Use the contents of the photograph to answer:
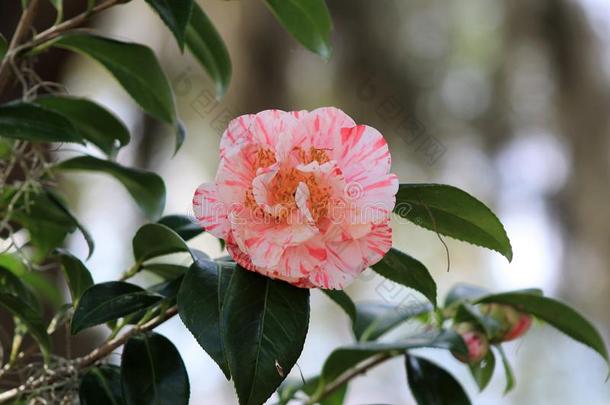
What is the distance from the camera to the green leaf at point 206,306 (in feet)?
1.52

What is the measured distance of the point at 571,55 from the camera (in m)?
3.45

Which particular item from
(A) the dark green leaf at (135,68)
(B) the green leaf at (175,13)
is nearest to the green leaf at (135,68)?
(A) the dark green leaf at (135,68)

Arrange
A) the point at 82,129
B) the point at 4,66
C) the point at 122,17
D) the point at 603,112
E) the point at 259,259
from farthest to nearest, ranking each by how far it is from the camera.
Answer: the point at 603,112
the point at 122,17
the point at 82,129
the point at 4,66
the point at 259,259

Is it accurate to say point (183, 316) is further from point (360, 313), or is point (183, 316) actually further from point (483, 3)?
point (483, 3)

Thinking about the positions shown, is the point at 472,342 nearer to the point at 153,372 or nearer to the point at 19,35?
the point at 153,372

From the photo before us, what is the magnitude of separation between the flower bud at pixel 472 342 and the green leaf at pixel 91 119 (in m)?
0.38

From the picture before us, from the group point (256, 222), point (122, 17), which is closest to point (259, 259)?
point (256, 222)

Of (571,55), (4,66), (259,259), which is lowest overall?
(259,259)

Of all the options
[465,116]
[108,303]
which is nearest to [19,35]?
[108,303]

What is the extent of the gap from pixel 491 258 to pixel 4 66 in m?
2.81

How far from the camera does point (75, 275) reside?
26.5 inches

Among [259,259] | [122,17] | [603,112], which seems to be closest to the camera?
[259,259]

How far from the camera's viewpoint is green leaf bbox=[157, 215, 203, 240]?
0.73m

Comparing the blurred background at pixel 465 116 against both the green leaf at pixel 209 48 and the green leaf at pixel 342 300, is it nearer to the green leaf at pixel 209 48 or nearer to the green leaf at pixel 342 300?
the green leaf at pixel 209 48
